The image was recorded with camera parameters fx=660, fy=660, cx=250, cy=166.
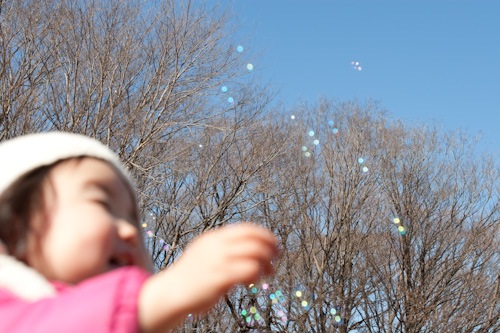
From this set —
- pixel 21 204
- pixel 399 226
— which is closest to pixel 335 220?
pixel 399 226

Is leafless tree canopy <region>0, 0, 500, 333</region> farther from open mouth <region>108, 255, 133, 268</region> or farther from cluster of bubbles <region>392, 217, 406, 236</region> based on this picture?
open mouth <region>108, 255, 133, 268</region>

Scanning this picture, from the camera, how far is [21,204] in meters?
0.95

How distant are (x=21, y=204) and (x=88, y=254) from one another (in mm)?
149

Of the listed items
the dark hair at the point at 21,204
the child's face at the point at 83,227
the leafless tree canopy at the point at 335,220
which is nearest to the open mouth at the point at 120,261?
the child's face at the point at 83,227

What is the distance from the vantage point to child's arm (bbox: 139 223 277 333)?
0.64 metres

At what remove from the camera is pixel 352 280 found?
1644 centimetres

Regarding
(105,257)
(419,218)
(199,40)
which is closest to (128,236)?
(105,257)

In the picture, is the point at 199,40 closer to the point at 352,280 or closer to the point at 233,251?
the point at 352,280

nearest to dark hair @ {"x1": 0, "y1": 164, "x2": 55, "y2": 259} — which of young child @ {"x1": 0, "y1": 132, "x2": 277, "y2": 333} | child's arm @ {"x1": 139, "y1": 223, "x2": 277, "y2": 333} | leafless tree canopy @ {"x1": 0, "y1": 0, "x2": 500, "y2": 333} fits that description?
young child @ {"x1": 0, "y1": 132, "x2": 277, "y2": 333}

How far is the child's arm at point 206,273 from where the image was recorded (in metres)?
0.64

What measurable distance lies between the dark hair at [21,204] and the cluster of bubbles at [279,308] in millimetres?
14093

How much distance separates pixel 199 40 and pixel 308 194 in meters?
6.83

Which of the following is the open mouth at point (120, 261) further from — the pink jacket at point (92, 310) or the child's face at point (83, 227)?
the pink jacket at point (92, 310)

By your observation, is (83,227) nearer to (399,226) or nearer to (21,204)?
(21,204)
